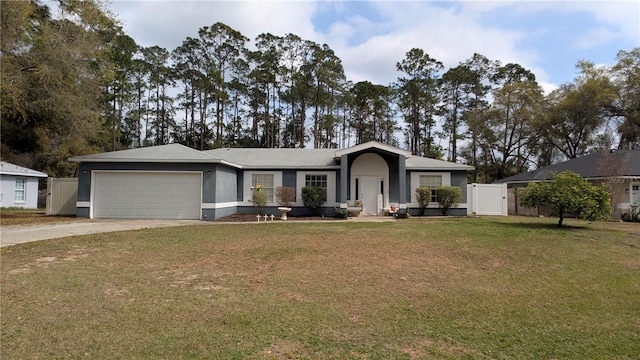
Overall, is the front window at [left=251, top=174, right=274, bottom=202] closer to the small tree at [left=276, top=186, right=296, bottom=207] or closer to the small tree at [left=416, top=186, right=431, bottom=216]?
the small tree at [left=276, top=186, right=296, bottom=207]

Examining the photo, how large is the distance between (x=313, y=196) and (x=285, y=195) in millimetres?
1401

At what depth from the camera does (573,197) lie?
12922 mm

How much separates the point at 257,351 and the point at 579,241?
1073 centimetres

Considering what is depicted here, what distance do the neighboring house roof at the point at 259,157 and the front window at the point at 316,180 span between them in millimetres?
528

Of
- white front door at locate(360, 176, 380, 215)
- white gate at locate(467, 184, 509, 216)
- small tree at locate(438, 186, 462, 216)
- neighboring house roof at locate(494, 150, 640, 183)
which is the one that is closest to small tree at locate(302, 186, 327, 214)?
white front door at locate(360, 176, 380, 215)

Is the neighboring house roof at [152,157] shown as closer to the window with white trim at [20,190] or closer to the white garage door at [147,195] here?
the white garage door at [147,195]

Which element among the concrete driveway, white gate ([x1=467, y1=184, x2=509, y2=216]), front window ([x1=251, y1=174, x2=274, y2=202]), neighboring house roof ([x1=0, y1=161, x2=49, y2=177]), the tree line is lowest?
the concrete driveway

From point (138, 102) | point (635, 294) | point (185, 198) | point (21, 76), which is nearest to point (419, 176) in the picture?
point (185, 198)

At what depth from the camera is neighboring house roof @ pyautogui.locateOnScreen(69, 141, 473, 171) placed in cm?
1608

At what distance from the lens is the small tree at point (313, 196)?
17906 mm

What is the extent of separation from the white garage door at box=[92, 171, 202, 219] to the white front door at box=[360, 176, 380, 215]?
27.0ft

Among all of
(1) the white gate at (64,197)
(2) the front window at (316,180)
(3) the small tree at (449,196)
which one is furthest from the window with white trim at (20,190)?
(3) the small tree at (449,196)

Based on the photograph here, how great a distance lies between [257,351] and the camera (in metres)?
3.88

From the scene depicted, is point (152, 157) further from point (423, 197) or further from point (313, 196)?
point (423, 197)
